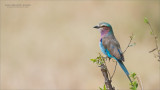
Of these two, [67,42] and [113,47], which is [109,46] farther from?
[67,42]

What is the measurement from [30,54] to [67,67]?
1104mm

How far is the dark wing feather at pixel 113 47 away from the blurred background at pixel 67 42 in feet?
11.4

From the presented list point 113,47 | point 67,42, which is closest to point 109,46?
point 113,47

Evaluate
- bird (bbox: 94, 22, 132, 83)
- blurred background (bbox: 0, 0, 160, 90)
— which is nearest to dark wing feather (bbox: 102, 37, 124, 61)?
bird (bbox: 94, 22, 132, 83)

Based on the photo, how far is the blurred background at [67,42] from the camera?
977cm

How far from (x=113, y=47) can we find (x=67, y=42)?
17.7 ft

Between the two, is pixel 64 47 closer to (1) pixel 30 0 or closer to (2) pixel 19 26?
(2) pixel 19 26

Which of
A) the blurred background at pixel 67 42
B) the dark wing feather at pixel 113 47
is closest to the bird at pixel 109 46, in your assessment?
the dark wing feather at pixel 113 47

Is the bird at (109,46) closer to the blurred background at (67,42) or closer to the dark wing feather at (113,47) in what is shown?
the dark wing feather at (113,47)

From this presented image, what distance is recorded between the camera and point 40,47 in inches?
424

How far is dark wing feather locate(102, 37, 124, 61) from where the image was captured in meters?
5.33

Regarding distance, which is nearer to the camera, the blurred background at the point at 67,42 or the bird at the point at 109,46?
the bird at the point at 109,46

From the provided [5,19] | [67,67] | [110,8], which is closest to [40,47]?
[67,67]

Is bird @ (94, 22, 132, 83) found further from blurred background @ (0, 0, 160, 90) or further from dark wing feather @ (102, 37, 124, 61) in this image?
blurred background @ (0, 0, 160, 90)
